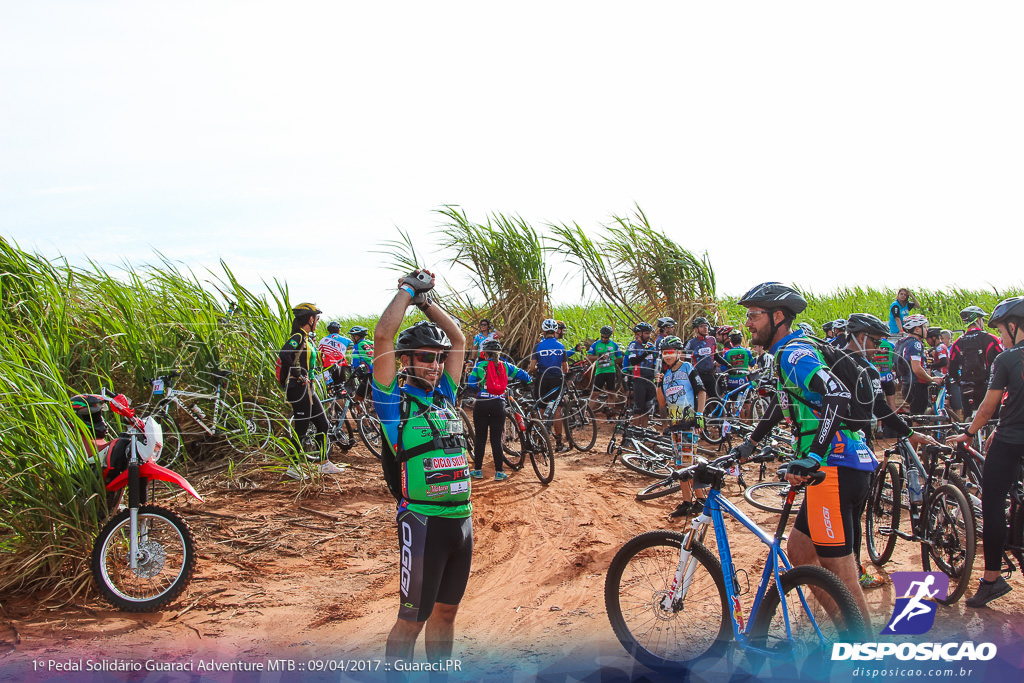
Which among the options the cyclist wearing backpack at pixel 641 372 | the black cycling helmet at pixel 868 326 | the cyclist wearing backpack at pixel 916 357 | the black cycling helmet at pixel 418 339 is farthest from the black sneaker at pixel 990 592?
the cyclist wearing backpack at pixel 916 357

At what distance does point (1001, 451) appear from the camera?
4699 mm

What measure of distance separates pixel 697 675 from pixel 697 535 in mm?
836

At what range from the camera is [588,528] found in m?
7.13

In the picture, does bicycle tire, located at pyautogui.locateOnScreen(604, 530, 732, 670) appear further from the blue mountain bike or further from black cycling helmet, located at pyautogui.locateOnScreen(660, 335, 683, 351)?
black cycling helmet, located at pyautogui.locateOnScreen(660, 335, 683, 351)

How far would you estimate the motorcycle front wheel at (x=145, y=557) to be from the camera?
5137 millimetres

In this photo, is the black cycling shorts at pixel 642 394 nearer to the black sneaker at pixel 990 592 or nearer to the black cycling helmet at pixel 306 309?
the black cycling helmet at pixel 306 309

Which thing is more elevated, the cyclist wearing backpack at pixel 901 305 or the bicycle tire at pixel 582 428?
the cyclist wearing backpack at pixel 901 305

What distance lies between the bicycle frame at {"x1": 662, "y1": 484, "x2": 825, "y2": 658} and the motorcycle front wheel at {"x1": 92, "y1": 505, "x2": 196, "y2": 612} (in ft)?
12.3

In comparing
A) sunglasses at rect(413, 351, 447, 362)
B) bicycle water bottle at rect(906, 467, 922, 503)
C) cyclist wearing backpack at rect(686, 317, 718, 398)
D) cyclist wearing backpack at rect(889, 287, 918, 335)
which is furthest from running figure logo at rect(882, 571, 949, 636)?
cyclist wearing backpack at rect(889, 287, 918, 335)

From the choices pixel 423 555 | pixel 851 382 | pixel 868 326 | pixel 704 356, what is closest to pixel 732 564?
pixel 851 382

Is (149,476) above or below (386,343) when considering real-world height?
below

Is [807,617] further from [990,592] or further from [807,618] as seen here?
[990,592]

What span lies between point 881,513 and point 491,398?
4.93 metres

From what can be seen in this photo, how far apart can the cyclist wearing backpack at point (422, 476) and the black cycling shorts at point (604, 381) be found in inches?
418
